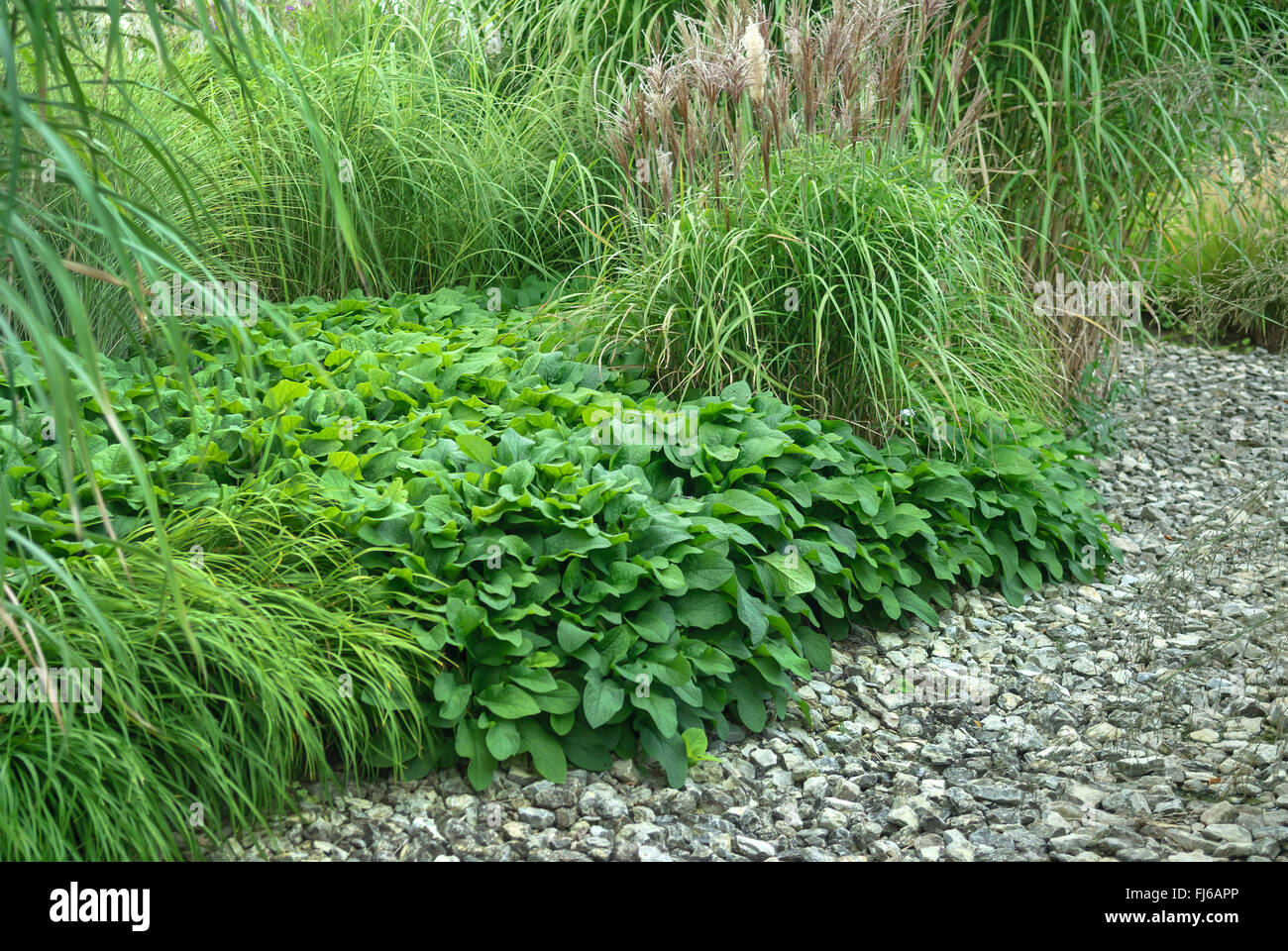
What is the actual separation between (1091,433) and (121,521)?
3925mm

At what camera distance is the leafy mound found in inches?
97.3

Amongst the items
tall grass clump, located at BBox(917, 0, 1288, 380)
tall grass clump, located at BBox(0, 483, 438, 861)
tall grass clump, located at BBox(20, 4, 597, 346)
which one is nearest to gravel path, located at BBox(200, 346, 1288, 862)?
tall grass clump, located at BBox(0, 483, 438, 861)

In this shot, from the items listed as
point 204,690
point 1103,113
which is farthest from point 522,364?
point 1103,113

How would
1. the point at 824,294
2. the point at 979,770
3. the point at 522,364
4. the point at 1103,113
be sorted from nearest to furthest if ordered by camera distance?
the point at 979,770, the point at 824,294, the point at 522,364, the point at 1103,113

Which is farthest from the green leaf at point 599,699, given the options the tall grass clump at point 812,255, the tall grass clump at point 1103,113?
the tall grass clump at point 1103,113

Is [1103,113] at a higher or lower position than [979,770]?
higher

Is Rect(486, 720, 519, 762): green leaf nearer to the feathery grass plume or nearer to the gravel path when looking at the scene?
the gravel path

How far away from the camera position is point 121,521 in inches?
103

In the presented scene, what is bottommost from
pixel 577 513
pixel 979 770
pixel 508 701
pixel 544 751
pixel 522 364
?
pixel 979 770

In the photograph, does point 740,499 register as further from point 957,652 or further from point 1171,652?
point 1171,652

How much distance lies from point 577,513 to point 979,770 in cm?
114

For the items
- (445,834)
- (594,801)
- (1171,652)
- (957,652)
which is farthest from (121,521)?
(1171,652)

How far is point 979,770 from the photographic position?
→ 2633 mm

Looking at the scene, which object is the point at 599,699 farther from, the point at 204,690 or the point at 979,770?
the point at 979,770
